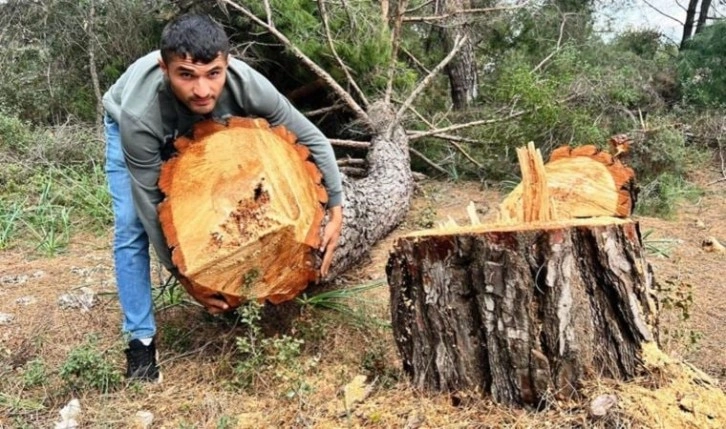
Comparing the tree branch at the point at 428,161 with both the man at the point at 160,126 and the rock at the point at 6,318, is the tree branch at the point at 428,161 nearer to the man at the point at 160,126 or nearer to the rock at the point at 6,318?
the man at the point at 160,126

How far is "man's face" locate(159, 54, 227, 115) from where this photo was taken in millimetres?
1965

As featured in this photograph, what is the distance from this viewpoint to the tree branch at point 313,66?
14.9 feet

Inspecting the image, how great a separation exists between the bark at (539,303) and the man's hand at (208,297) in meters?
0.68

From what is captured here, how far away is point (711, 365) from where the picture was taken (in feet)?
7.79

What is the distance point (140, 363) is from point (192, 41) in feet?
3.66

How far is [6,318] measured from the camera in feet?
9.42

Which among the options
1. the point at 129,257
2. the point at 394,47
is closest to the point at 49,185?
the point at 394,47

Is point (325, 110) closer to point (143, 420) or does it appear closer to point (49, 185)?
point (49, 185)

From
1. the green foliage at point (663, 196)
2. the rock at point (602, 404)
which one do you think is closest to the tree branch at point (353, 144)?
the green foliage at point (663, 196)

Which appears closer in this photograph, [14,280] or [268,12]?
[14,280]

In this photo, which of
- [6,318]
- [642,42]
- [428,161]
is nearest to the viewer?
[6,318]

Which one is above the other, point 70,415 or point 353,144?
point 353,144

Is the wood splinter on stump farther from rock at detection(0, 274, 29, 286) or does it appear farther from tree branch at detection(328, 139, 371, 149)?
tree branch at detection(328, 139, 371, 149)

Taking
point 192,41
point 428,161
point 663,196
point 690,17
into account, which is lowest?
point 663,196
